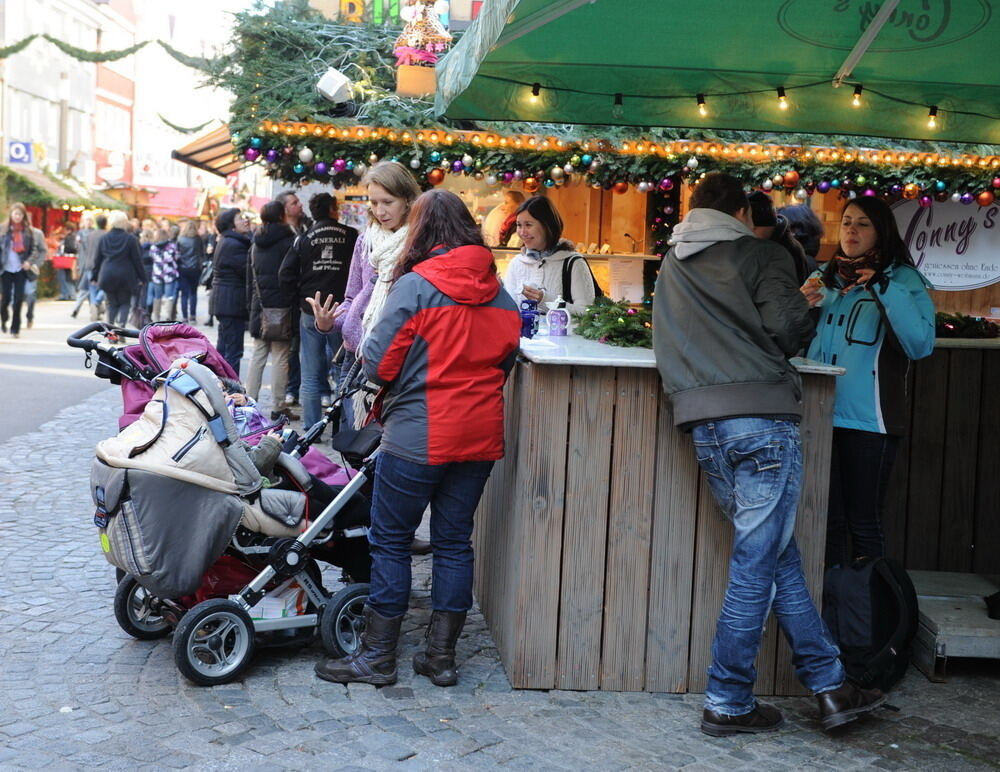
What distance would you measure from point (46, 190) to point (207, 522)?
89.0 ft

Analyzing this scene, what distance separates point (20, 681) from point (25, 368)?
10371mm

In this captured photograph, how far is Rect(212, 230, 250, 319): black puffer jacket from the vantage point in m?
11.1

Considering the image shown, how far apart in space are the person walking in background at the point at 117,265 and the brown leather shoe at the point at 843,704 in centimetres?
1446

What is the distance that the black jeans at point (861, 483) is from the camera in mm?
4840

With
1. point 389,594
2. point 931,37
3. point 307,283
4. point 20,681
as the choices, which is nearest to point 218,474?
point 389,594

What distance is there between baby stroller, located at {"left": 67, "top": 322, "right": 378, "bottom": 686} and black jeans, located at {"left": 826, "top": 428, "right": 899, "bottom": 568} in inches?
74.2

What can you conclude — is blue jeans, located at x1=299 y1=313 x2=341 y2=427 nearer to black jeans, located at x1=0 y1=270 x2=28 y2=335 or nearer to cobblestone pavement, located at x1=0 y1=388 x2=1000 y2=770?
cobblestone pavement, located at x1=0 y1=388 x2=1000 y2=770

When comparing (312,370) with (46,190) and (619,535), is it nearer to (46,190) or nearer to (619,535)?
(619,535)

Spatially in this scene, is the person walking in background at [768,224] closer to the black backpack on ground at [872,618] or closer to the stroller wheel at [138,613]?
the black backpack on ground at [872,618]

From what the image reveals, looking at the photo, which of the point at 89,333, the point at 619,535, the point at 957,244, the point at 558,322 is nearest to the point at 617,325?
the point at 558,322

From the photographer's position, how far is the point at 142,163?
51.3 metres

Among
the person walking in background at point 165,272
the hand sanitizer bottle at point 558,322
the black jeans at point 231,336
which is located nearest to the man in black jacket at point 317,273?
the black jeans at point 231,336

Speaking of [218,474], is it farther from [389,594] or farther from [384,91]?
[384,91]

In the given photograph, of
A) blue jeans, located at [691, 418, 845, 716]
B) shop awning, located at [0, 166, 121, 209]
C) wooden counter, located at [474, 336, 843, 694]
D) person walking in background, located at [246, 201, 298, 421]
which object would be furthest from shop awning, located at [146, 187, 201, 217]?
blue jeans, located at [691, 418, 845, 716]
